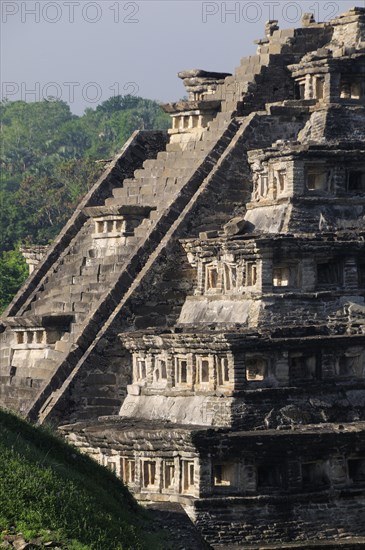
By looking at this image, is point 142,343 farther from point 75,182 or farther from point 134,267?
point 75,182

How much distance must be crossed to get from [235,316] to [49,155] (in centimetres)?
10153

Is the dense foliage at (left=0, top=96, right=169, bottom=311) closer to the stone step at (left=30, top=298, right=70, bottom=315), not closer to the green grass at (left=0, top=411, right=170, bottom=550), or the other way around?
the stone step at (left=30, top=298, right=70, bottom=315)

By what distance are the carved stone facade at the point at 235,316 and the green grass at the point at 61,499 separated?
19.6 feet

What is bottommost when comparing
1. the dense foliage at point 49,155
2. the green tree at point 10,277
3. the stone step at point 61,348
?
the stone step at point 61,348

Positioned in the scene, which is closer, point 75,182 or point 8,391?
point 8,391

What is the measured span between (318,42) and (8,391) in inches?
465

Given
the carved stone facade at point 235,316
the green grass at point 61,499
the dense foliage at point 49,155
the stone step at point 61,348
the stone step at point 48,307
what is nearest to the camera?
the green grass at point 61,499

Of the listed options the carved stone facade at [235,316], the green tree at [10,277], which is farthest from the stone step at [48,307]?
the green tree at [10,277]

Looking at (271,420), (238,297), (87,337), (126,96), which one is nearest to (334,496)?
(271,420)

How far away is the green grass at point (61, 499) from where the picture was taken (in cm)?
3300

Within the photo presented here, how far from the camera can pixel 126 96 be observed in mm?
161750

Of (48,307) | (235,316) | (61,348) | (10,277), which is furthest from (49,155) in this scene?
(235,316)

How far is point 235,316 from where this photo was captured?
48.6 meters

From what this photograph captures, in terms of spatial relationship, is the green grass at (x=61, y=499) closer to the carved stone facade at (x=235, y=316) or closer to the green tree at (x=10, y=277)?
the carved stone facade at (x=235, y=316)
